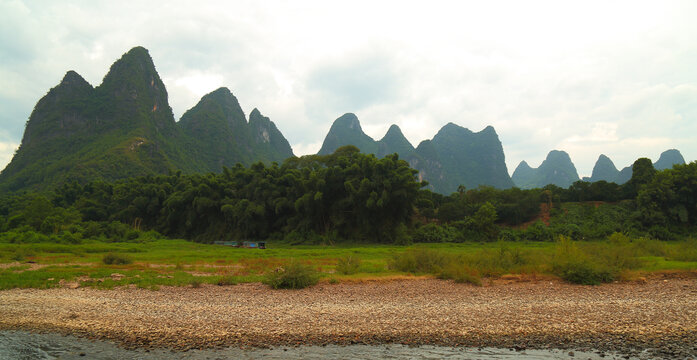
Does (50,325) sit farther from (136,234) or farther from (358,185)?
(136,234)

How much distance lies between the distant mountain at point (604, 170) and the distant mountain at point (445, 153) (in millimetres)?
35901

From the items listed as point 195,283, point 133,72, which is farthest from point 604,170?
point 133,72

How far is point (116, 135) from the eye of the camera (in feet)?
359

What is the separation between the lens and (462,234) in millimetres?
41438

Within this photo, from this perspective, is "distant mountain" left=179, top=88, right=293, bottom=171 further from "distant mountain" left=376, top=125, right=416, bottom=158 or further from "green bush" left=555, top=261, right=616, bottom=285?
"green bush" left=555, top=261, right=616, bottom=285

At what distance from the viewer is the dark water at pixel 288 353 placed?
7891mm

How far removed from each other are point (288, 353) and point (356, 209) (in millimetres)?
33304

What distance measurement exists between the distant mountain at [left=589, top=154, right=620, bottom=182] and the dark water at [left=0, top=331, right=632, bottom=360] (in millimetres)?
184669

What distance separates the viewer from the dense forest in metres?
37.5

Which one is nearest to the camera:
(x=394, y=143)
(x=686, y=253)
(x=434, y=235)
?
(x=686, y=253)

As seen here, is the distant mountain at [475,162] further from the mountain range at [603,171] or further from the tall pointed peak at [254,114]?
the tall pointed peak at [254,114]

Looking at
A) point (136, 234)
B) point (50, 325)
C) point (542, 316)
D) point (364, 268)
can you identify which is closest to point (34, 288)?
point (50, 325)

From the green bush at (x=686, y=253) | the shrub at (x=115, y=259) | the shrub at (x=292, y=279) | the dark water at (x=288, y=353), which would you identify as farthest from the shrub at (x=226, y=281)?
the green bush at (x=686, y=253)

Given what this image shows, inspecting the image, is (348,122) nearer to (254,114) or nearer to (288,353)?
(254,114)
